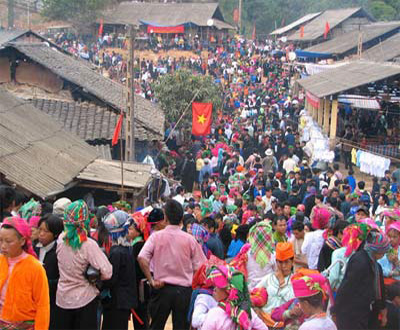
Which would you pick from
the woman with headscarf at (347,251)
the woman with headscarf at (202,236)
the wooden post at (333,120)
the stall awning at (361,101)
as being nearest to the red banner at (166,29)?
the stall awning at (361,101)

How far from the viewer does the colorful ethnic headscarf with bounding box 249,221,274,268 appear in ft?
18.8

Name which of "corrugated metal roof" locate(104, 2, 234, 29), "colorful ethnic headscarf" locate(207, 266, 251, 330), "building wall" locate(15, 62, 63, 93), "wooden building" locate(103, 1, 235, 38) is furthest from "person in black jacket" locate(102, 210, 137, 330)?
"corrugated metal roof" locate(104, 2, 234, 29)

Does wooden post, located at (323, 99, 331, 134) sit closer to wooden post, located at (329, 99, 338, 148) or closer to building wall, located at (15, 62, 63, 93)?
wooden post, located at (329, 99, 338, 148)

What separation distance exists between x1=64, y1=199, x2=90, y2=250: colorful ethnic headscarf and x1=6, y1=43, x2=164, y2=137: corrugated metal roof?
10.4 m

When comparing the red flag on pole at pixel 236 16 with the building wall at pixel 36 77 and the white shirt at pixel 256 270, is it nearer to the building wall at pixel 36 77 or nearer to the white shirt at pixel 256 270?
the building wall at pixel 36 77

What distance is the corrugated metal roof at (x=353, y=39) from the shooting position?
36250mm

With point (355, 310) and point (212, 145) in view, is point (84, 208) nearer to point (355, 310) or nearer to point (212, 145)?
point (355, 310)

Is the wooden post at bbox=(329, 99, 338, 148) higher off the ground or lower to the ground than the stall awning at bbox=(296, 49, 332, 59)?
lower

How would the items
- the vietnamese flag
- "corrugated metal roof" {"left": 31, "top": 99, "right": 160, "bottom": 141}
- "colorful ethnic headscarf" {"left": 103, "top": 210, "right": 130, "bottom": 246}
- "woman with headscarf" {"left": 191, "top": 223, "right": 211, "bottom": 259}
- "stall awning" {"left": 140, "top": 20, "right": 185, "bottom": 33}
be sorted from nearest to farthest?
1. "colorful ethnic headscarf" {"left": 103, "top": 210, "right": 130, "bottom": 246}
2. "woman with headscarf" {"left": 191, "top": 223, "right": 211, "bottom": 259}
3. "corrugated metal roof" {"left": 31, "top": 99, "right": 160, "bottom": 141}
4. the vietnamese flag
5. "stall awning" {"left": 140, "top": 20, "right": 185, "bottom": 33}

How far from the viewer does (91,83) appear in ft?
60.9

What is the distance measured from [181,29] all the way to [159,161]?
30.4 metres

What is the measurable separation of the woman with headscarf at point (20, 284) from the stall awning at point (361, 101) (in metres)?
20.4

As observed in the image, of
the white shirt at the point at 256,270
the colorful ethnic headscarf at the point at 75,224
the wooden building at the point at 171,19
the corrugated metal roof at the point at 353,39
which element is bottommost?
the white shirt at the point at 256,270

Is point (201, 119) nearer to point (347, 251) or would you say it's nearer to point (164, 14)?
point (347, 251)
